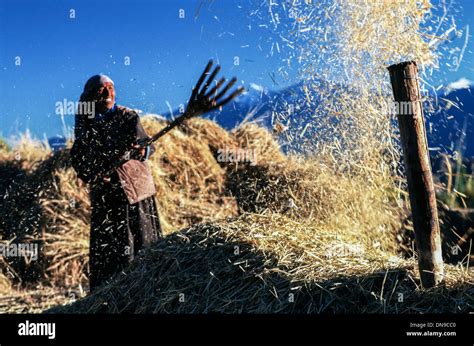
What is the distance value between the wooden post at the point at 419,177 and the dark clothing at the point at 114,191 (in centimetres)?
258

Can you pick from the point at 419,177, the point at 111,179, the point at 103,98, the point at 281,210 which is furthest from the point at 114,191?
the point at 419,177

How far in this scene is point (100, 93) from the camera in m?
5.58

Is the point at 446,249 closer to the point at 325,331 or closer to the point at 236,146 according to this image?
the point at 236,146

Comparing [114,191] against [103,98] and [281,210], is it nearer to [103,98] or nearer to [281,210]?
[103,98]

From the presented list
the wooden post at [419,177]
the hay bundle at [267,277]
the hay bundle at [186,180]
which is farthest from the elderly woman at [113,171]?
the wooden post at [419,177]

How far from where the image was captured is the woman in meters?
5.53

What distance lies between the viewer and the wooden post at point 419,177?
349cm

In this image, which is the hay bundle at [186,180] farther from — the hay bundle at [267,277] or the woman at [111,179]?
the hay bundle at [267,277]

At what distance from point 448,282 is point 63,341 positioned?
1.94 meters

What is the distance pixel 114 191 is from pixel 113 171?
0.65ft

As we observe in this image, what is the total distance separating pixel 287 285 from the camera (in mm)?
3748

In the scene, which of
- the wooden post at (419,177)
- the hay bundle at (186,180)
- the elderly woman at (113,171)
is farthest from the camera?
the hay bundle at (186,180)

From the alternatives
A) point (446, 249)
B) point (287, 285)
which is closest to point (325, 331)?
point (287, 285)

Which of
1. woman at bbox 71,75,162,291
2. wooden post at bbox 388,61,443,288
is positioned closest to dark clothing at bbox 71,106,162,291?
woman at bbox 71,75,162,291
